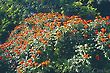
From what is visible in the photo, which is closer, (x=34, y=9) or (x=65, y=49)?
(x=65, y=49)

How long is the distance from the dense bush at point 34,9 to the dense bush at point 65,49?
1.62 metres

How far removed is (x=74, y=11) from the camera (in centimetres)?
918

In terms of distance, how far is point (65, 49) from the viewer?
7.07 metres

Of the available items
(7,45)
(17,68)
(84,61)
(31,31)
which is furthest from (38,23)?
(84,61)

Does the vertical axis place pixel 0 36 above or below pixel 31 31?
below

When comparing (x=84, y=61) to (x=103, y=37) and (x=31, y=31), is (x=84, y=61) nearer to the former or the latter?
(x=103, y=37)

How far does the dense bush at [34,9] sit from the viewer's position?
9.16 meters

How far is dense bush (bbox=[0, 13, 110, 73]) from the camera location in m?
6.68

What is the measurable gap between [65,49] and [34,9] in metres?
2.90

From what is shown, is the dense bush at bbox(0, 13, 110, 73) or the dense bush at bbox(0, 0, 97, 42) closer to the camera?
the dense bush at bbox(0, 13, 110, 73)

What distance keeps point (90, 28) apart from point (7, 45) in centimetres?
212

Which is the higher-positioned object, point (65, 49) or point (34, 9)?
point (34, 9)

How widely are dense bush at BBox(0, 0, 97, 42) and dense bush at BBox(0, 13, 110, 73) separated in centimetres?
162

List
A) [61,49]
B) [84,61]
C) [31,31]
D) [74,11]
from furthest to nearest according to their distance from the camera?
[74,11] → [31,31] → [61,49] → [84,61]
